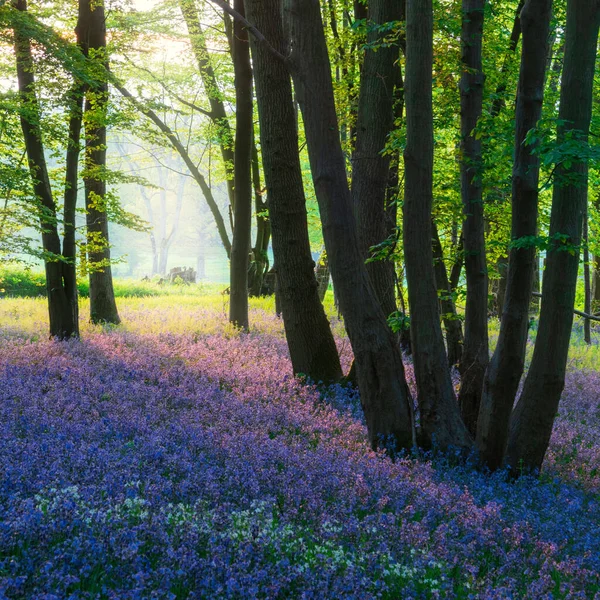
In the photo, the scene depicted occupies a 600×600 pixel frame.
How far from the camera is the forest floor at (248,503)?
11.6 ft

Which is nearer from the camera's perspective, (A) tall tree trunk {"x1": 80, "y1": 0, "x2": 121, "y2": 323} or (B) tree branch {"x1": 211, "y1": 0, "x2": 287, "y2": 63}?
(B) tree branch {"x1": 211, "y1": 0, "x2": 287, "y2": 63}

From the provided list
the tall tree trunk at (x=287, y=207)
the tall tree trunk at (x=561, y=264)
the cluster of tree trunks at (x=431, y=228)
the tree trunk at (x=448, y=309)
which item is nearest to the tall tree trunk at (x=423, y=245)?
the cluster of tree trunks at (x=431, y=228)

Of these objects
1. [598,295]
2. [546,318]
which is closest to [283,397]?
[546,318]

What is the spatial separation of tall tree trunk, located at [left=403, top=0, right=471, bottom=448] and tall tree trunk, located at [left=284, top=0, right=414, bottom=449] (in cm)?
28

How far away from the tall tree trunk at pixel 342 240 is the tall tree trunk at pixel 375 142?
257 centimetres

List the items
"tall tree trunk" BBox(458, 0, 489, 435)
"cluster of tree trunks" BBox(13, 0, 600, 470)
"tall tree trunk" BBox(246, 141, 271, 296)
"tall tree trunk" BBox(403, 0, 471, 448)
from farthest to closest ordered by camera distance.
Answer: "tall tree trunk" BBox(246, 141, 271, 296) < "tall tree trunk" BBox(458, 0, 489, 435) < "tall tree trunk" BBox(403, 0, 471, 448) < "cluster of tree trunks" BBox(13, 0, 600, 470)

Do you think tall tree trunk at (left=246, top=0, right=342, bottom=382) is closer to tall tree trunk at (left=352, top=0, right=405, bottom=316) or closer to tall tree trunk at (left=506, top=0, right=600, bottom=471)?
tall tree trunk at (left=352, top=0, right=405, bottom=316)

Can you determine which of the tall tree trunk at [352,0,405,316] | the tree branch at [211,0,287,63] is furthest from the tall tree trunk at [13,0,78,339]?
the tree branch at [211,0,287,63]

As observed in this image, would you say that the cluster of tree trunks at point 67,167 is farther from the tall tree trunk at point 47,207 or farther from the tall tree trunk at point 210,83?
the tall tree trunk at point 210,83

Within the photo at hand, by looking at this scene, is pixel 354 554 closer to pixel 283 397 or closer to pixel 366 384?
pixel 366 384

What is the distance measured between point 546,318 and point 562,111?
6.84 feet

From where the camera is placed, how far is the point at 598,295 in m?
27.0

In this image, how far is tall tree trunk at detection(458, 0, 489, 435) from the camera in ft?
26.4

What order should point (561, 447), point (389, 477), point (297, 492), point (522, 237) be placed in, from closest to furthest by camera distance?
point (297, 492), point (389, 477), point (522, 237), point (561, 447)
